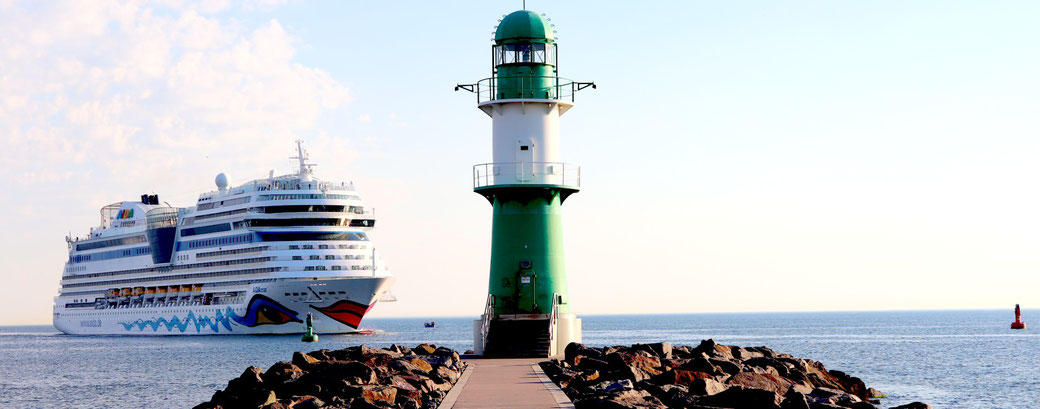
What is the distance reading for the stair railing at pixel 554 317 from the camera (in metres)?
22.0

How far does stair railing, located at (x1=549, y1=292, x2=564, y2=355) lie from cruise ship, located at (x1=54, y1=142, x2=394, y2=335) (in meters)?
47.8

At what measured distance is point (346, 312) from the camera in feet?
231

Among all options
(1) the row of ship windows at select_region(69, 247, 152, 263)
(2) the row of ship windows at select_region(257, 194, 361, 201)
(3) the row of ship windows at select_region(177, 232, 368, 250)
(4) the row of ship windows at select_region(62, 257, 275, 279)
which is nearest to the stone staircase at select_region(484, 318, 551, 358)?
(3) the row of ship windows at select_region(177, 232, 368, 250)

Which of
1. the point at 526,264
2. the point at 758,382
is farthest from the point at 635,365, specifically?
the point at 526,264

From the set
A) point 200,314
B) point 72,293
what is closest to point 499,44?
point 200,314

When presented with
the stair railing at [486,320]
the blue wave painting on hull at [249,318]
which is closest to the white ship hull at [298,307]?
the blue wave painting on hull at [249,318]

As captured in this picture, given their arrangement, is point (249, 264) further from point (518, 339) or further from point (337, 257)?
point (518, 339)

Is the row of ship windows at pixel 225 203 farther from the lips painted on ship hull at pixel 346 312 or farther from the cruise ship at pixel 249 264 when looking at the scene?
the lips painted on ship hull at pixel 346 312

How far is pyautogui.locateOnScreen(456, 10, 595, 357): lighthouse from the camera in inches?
892

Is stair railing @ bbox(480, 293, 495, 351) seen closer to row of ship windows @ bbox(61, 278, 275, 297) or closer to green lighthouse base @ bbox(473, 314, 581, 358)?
green lighthouse base @ bbox(473, 314, 581, 358)

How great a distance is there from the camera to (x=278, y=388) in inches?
729

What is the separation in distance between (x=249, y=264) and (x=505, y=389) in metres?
59.8

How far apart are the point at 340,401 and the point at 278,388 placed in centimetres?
373

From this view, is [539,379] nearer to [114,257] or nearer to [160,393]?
[160,393]
